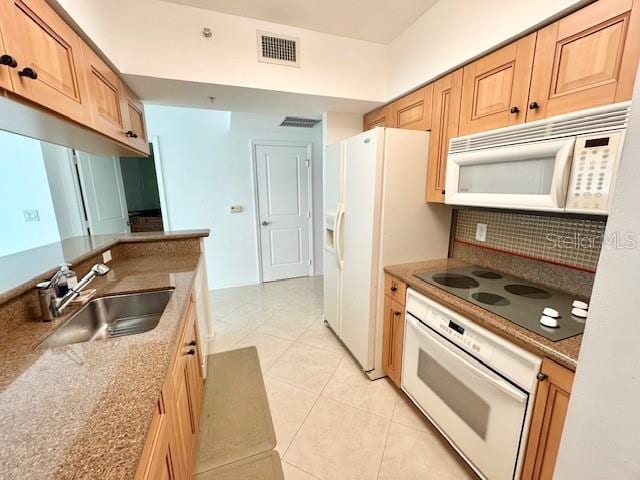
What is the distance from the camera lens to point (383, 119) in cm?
230

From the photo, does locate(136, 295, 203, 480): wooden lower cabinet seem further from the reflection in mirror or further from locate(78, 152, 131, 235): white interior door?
locate(78, 152, 131, 235): white interior door

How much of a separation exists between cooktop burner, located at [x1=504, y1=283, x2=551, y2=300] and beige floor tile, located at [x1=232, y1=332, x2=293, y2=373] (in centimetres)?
182

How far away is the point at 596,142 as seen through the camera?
980 millimetres

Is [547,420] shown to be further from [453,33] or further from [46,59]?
[46,59]

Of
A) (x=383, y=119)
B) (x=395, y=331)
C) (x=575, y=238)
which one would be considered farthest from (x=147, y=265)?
(x=575, y=238)

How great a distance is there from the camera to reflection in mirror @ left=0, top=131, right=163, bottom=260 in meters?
2.33

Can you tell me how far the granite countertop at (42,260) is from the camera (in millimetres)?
1098

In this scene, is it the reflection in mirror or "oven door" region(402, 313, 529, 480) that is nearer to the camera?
"oven door" region(402, 313, 529, 480)

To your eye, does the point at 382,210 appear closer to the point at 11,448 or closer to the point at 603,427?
the point at 603,427

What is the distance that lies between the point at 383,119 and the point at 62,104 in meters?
2.05

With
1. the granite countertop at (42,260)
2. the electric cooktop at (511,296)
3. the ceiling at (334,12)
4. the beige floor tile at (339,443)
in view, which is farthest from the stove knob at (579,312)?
the granite countertop at (42,260)

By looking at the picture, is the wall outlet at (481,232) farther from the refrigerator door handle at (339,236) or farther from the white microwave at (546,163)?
the refrigerator door handle at (339,236)

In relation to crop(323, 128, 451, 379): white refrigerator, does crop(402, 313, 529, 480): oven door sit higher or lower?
lower

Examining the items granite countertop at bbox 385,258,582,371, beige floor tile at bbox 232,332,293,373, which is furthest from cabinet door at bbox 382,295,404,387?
beige floor tile at bbox 232,332,293,373
